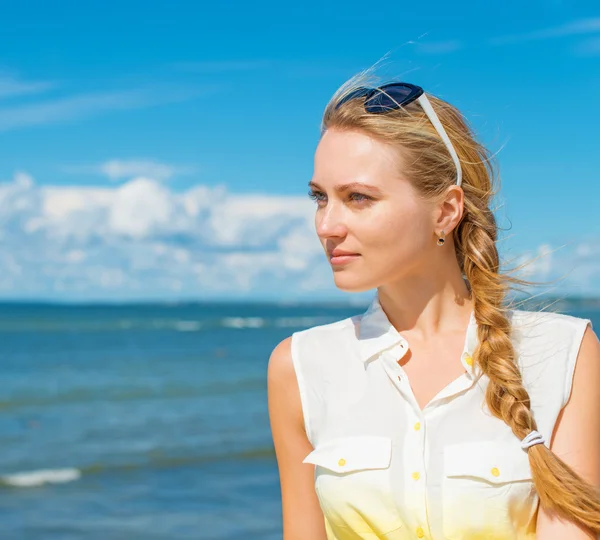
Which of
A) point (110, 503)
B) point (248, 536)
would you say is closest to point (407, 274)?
point (248, 536)

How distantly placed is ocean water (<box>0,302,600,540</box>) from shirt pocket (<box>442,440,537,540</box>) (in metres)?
0.78

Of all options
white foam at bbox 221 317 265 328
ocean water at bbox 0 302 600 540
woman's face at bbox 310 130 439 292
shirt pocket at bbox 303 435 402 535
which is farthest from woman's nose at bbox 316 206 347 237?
white foam at bbox 221 317 265 328

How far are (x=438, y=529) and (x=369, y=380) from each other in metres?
0.52

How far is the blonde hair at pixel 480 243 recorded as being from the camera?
7.86ft

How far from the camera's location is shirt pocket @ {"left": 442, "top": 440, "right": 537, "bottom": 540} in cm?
243

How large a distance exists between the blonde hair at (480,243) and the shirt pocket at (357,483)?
1.28 ft

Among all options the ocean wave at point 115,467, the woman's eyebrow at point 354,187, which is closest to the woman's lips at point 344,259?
the woman's eyebrow at point 354,187

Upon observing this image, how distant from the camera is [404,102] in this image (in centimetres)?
264

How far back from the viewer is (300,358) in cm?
282

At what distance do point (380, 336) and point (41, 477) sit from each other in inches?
384

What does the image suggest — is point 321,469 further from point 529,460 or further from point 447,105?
point 447,105

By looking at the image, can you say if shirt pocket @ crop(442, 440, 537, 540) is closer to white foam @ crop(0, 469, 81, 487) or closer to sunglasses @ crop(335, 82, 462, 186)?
sunglasses @ crop(335, 82, 462, 186)

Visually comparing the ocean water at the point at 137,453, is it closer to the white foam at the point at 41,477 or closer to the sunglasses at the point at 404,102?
the white foam at the point at 41,477

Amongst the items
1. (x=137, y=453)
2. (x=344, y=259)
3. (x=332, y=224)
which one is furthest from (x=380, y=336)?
(x=137, y=453)
